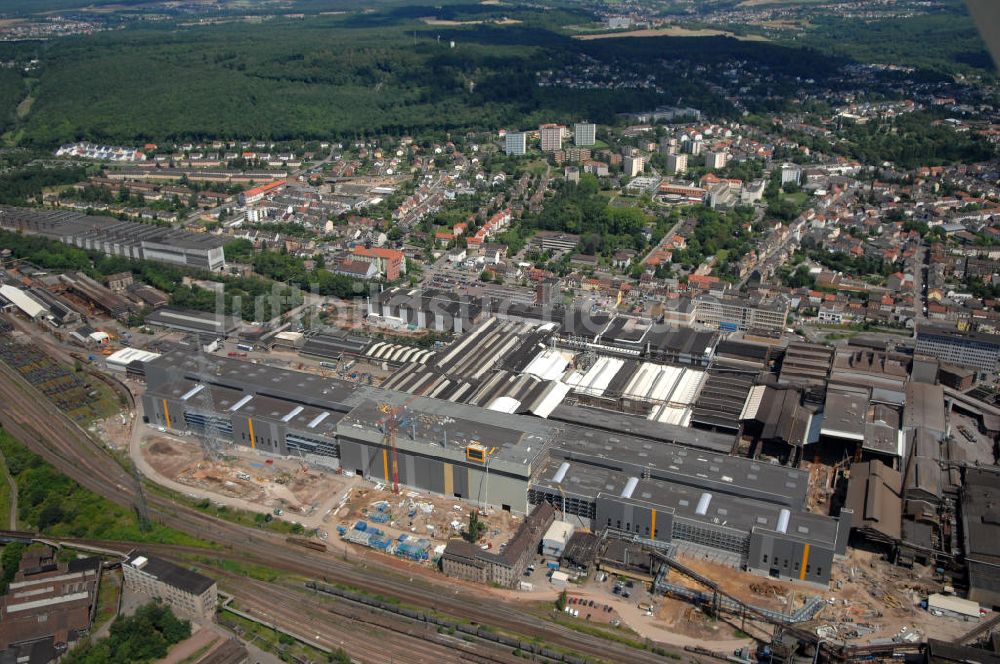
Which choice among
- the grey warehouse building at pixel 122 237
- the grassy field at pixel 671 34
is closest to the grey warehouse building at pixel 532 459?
the grey warehouse building at pixel 122 237

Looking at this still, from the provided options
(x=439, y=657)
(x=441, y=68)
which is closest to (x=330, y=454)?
(x=439, y=657)

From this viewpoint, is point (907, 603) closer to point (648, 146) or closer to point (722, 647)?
point (722, 647)

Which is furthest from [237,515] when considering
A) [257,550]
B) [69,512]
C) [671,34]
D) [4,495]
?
[671,34]

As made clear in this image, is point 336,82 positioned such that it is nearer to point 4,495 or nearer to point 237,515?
point 4,495

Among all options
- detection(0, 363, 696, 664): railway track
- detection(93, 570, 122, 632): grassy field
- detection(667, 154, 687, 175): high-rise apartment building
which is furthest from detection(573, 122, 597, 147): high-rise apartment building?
detection(93, 570, 122, 632): grassy field

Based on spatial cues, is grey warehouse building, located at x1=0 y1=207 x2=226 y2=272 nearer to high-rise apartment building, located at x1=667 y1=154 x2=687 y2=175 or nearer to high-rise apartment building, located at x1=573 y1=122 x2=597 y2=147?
high-rise apartment building, located at x1=667 y1=154 x2=687 y2=175

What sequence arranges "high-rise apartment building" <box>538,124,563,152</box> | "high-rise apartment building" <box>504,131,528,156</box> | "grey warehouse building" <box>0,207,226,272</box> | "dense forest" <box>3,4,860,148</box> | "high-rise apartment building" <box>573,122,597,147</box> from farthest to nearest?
1. "dense forest" <box>3,4,860,148</box>
2. "high-rise apartment building" <box>573,122,597,147</box>
3. "high-rise apartment building" <box>538,124,563,152</box>
4. "high-rise apartment building" <box>504,131,528,156</box>
5. "grey warehouse building" <box>0,207,226,272</box>

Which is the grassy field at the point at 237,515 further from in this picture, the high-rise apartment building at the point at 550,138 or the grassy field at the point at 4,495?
the high-rise apartment building at the point at 550,138
